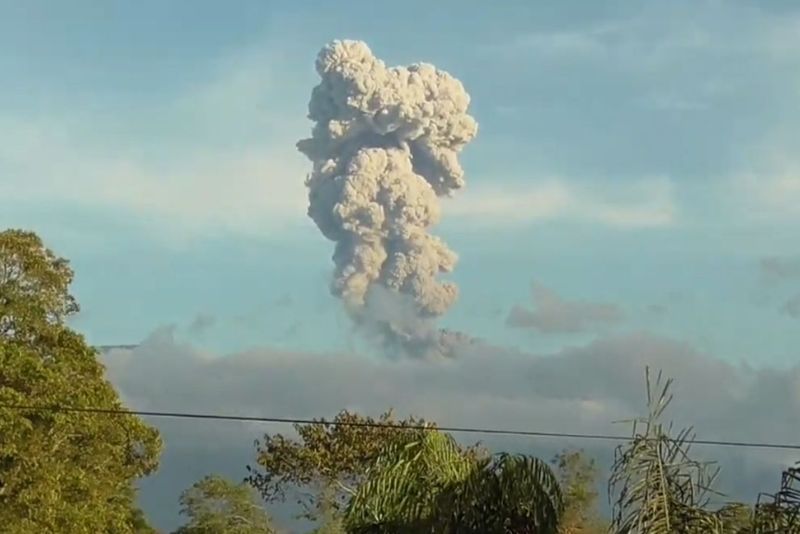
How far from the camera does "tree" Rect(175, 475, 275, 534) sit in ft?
124

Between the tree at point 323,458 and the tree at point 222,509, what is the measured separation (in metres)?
2.34

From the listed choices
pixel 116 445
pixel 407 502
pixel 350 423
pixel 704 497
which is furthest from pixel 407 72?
pixel 704 497

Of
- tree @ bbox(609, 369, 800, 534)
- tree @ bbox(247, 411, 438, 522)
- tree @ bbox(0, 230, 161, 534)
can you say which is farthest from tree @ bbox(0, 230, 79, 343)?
tree @ bbox(609, 369, 800, 534)

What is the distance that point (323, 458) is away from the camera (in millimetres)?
34375

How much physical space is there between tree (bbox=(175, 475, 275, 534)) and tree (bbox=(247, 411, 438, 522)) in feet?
7.68

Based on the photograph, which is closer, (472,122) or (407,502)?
(407,502)

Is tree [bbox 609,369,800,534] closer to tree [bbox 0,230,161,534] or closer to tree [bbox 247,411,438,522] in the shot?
tree [bbox 0,230,161,534]

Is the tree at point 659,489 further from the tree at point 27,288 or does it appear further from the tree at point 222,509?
the tree at point 222,509

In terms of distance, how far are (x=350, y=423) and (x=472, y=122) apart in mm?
41753

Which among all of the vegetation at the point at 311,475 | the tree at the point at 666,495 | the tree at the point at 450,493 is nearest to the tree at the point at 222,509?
the vegetation at the point at 311,475

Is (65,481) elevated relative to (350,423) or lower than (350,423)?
lower

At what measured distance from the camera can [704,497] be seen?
31.3 ft

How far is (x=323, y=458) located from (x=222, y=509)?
17.1ft

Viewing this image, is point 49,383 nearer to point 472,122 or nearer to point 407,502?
point 407,502
